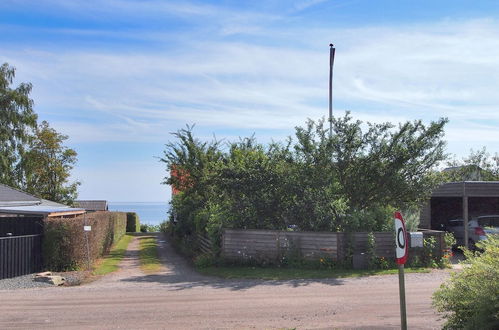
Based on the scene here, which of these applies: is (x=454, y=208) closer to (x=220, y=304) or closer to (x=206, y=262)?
(x=206, y=262)

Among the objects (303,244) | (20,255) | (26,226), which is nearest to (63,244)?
(20,255)

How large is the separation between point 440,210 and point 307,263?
15.0 metres

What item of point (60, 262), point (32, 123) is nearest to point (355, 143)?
point (60, 262)

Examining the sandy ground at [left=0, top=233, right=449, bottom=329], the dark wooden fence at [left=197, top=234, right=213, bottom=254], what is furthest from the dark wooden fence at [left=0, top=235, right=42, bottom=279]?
the dark wooden fence at [left=197, top=234, right=213, bottom=254]

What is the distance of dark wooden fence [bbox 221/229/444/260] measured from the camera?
57.2 feet

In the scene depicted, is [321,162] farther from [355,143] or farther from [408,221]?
[408,221]

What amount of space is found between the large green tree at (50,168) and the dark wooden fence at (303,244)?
2969cm

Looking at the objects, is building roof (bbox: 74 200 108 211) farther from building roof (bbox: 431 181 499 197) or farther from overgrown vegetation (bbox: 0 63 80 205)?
building roof (bbox: 431 181 499 197)

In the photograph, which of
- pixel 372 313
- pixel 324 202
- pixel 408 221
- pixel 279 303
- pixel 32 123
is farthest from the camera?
pixel 32 123

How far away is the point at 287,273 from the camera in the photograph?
16.4m

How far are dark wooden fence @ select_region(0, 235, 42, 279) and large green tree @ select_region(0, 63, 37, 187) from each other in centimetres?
2215

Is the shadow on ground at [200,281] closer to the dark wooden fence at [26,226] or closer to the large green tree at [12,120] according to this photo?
the dark wooden fence at [26,226]

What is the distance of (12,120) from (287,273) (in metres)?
29.8

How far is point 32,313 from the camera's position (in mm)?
11016
